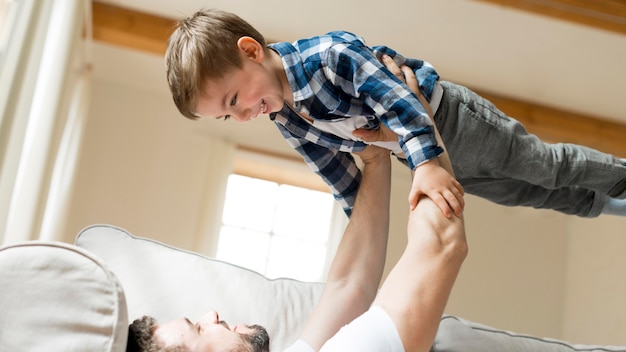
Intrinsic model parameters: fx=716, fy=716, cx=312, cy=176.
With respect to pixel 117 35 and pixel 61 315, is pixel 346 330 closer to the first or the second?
pixel 61 315

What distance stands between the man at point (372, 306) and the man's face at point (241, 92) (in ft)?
1.20

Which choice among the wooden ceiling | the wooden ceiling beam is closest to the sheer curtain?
the wooden ceiling

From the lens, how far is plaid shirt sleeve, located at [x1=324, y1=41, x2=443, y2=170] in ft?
4.09

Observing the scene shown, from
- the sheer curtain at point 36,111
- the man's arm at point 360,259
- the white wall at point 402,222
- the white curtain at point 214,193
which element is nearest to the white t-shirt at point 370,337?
the man's arm at point 360,259

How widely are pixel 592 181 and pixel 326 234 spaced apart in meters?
3.90

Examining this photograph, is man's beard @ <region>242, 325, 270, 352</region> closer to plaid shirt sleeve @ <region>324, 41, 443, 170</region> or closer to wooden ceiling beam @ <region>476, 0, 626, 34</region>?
plaid shirt sleeve @ <region>324, 41, 443, 170</region>

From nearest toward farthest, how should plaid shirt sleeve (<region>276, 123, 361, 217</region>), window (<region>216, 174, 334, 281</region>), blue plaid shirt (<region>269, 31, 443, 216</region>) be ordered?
blue plaid shirt (<region>269, 31, 443, 216</region>), plaid shirt sleeve (<region>276, 123, 361, 217</region>), window (<region>216, 174, 334, 281</region>)

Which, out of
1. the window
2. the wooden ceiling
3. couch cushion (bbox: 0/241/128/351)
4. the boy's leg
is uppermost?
the wooden ceiling

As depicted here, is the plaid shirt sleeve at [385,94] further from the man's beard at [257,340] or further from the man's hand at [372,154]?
the man's beard at [257,340]

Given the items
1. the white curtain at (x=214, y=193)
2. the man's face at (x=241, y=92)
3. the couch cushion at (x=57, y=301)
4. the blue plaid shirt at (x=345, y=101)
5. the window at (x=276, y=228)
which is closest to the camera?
the couch cushion at (x=57, y=301)

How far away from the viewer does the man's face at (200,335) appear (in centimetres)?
116

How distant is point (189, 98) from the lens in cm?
140

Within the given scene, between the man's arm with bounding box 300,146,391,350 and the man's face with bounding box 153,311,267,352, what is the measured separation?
0.20 metres

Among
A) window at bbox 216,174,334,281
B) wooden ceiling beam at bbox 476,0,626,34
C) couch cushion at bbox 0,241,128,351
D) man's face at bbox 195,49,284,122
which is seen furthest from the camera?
window at bbox 216,174,334,281
